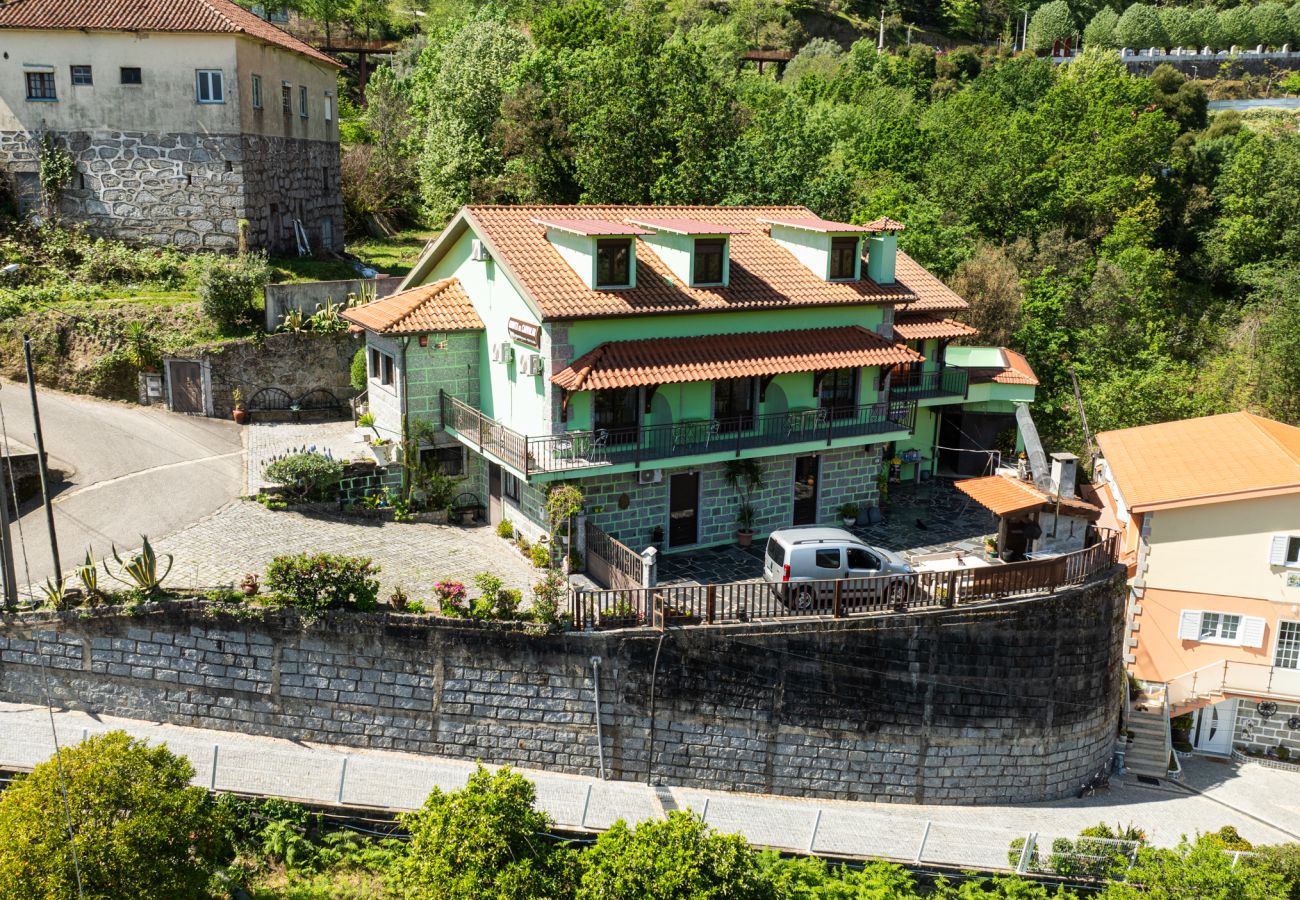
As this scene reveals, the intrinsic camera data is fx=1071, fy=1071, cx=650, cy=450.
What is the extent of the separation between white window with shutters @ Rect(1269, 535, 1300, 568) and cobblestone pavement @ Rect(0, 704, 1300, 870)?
634cm

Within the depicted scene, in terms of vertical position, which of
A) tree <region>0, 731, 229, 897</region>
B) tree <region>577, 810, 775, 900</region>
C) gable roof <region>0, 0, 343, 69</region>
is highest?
gable roof <region>0, 0, 343, 69</region>

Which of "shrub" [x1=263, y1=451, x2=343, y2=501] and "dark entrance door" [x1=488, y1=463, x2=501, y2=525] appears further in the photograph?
"dark entrance door" [x1=488, y1=463, x2=501, y2=525]

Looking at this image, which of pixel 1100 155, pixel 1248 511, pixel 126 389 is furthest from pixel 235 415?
pixel 1100 155

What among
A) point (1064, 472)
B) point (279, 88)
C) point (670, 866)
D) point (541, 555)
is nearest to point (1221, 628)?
point (1064, 472)

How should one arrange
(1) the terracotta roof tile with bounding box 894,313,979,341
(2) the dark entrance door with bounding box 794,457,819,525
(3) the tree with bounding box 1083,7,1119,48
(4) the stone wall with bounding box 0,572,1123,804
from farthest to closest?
(3) the tree with bounding box 1083,7,1119,48, (1) the terracotta roof tile with bounding box 894,313,979,341, (2) the dark entrance door with bounding box 794,457,819,525, (4) the stone wall with bounding box 0,572,1123,804

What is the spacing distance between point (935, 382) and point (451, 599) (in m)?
16.3

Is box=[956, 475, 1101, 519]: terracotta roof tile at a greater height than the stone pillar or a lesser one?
greater

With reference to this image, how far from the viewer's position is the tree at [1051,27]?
96.5 meters

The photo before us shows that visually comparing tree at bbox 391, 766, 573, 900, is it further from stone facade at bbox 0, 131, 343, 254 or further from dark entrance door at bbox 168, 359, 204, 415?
stone facade at bbox 0, 131, 343, 254

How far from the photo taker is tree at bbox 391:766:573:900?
15.3 m

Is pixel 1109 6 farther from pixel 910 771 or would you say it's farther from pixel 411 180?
pixel 910 771

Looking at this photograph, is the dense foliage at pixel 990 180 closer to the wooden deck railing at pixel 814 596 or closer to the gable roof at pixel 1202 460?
the gable roof at pixel 1202 460

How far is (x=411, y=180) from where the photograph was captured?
161ft

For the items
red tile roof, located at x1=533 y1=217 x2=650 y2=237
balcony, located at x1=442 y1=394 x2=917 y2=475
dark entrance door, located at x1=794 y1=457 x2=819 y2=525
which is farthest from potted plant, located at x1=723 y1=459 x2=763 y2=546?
red tile roof, located at x1=533 y1=217 x2=650 y2=237
